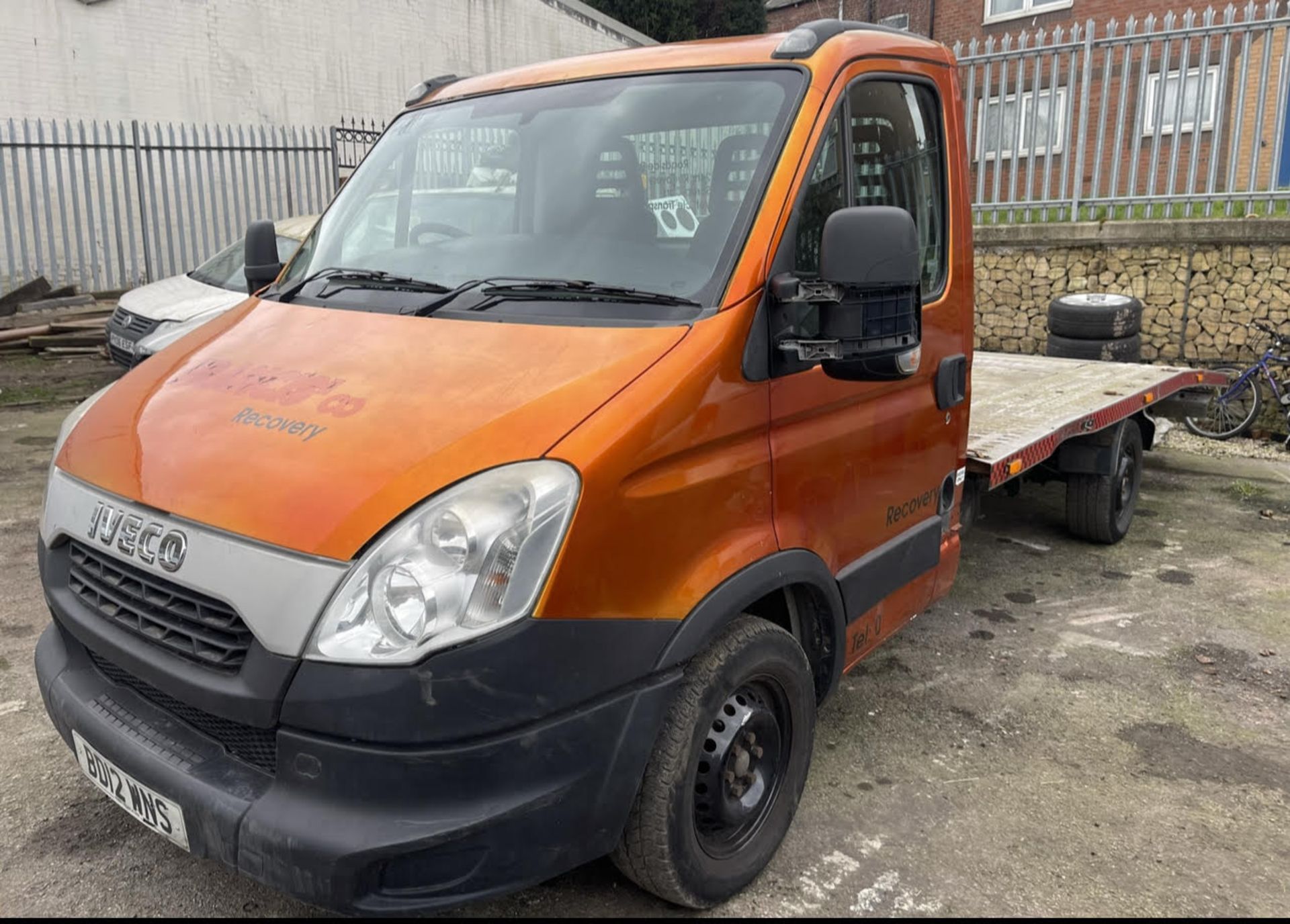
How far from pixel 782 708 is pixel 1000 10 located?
2330 centimetres

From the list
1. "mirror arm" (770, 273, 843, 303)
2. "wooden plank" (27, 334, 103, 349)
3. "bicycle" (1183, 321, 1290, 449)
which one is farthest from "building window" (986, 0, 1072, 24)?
"mirror arm" (770, 273, 843, 303)

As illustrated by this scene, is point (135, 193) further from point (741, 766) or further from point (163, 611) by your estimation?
point (741, 766)

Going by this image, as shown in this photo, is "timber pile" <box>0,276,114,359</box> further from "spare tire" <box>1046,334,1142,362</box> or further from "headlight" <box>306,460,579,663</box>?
"headlight" <box>306,460,579,663</box>

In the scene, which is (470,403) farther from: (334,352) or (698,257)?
(698,257)

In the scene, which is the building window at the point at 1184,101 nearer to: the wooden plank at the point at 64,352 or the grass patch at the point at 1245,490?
the grass patch at the point at 1245,490

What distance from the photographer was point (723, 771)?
2.51m

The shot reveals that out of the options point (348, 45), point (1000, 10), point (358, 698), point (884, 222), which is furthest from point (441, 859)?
point (1000, 10)

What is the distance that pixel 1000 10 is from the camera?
22.0 m

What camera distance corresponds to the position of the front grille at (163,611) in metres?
2.09

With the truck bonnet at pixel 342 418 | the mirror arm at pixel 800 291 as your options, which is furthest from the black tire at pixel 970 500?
the truck bonnet at pixel 342 418

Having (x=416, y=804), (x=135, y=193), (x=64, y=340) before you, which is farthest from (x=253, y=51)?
(x=416, y=804)

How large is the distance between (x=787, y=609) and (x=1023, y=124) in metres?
8.27

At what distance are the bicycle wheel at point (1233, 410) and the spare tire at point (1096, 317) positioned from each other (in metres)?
1.40

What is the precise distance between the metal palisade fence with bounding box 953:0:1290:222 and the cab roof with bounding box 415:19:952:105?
5.09 metres
